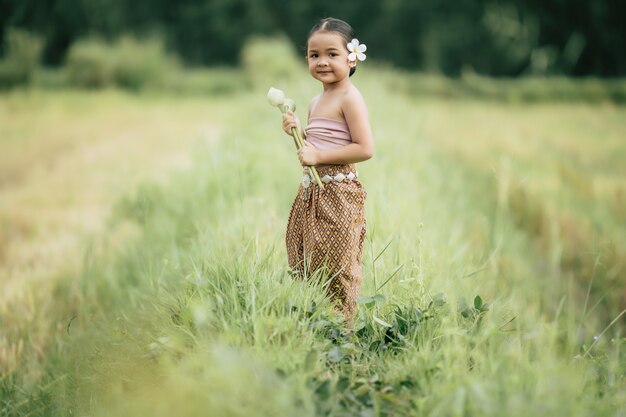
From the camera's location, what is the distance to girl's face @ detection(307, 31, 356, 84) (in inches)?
81.7

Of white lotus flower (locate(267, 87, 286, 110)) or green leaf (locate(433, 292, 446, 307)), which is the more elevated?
white lotus flower (locate(267, 87, 286, 110))

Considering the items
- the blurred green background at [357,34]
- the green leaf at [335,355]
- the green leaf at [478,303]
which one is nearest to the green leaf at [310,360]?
the green leaf at [335,355]

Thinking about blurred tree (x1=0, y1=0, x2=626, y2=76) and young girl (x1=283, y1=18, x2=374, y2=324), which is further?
blurred tree (x1=0, y1=0, x2=626, y2=76)

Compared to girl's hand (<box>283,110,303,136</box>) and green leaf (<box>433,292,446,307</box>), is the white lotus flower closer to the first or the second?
girl's hand (<box>283,110,303,136</box>)

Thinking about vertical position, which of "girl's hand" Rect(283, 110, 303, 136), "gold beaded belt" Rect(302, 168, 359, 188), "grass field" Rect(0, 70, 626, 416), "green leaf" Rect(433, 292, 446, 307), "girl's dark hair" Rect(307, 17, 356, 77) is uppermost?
"girl's dark hair" Rect(307, 17, 356, 77)

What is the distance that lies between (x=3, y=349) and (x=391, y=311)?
1.80 m

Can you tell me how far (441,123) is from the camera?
1212cm

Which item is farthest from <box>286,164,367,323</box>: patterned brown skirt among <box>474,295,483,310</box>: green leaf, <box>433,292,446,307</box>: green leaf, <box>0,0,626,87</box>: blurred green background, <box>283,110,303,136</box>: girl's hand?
<box>0,0,626,87</box>: blurred green background

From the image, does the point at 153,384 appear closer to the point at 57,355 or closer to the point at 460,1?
the point at 57,355

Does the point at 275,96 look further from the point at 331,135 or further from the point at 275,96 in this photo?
the point at 331,135

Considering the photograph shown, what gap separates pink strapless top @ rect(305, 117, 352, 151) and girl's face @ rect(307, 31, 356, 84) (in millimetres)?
152

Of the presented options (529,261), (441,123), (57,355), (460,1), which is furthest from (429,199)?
(460,1)

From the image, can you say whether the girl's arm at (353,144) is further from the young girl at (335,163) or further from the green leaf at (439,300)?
the green leaf at (439,300)

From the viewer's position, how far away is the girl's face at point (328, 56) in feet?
6.81
